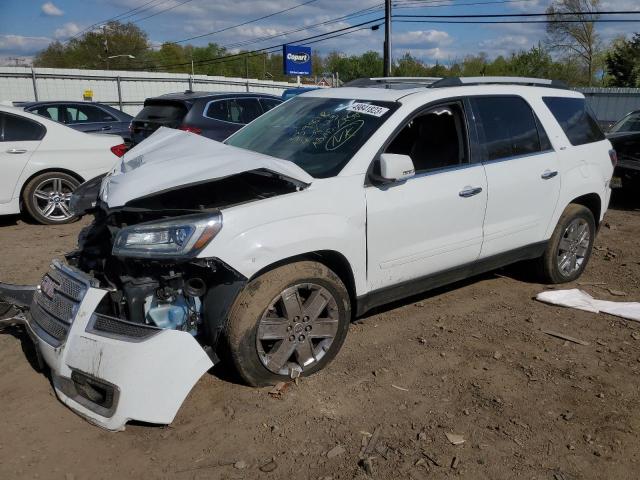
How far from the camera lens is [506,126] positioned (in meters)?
4.59

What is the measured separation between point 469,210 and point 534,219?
2.93 feet

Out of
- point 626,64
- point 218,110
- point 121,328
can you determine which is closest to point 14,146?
point 218,110

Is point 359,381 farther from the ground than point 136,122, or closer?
closer

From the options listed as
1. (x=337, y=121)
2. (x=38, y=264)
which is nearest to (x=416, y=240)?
(x=337, y=121)

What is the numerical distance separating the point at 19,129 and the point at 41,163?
528mm

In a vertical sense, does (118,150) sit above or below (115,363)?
above

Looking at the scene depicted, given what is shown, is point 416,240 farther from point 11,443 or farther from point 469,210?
point 11,443

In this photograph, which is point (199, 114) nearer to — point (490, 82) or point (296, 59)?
point (490, 82)

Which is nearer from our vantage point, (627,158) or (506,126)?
(506,126)

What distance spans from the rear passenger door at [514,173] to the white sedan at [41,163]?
17.4ft

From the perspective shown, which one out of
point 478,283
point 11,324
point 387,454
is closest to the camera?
point 387,454

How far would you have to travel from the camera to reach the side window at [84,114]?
37.8ft

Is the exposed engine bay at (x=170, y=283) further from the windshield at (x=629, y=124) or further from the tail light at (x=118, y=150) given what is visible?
the windshield at (x=629, y=124)

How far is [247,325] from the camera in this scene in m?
3.20
